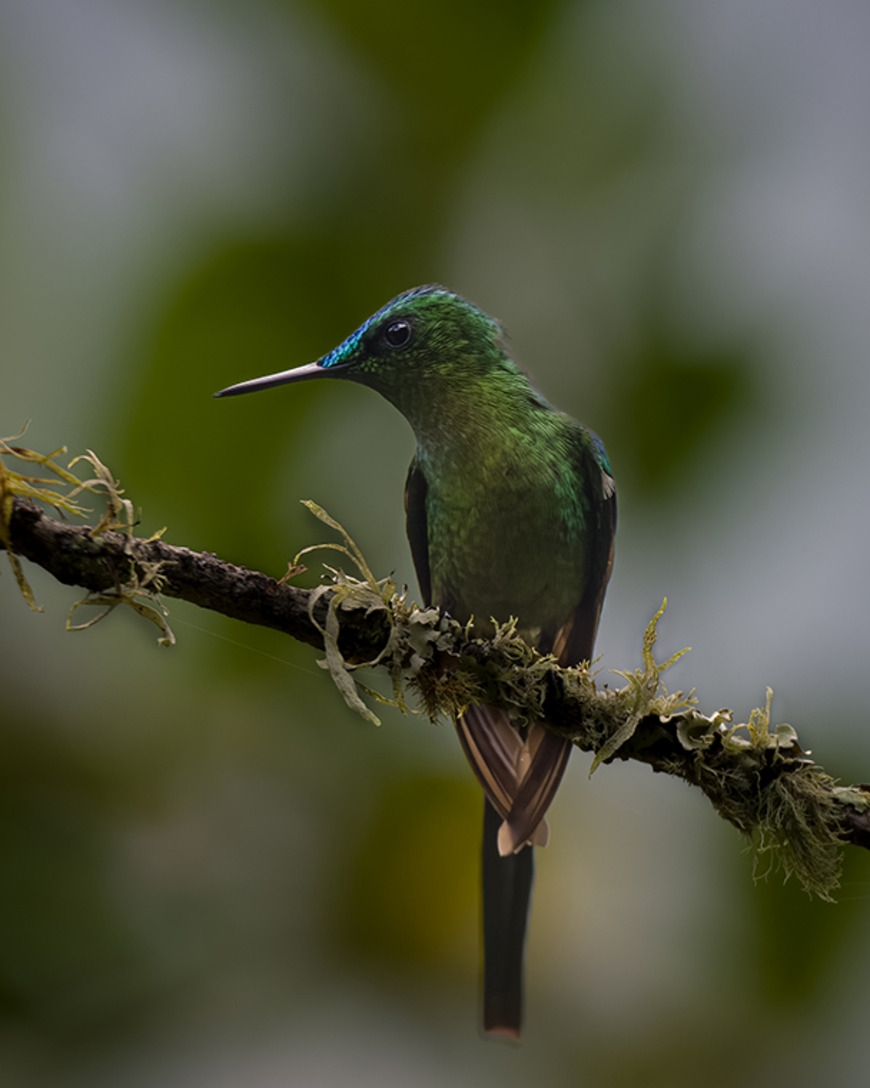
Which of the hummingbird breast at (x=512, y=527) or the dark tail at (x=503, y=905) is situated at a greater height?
the hummingbird breast at (x=512, y=527)

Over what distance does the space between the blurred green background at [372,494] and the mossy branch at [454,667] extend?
81 millimetres

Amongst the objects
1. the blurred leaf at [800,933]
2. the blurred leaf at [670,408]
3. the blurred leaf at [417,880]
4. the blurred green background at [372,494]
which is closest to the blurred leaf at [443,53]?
the blurred green background at [372,494]

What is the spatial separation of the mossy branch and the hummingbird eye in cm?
19

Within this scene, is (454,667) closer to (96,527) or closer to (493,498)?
(493,498)

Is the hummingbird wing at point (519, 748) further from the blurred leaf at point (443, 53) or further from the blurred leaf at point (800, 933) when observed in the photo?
the blurred leaf at point (443, 53)

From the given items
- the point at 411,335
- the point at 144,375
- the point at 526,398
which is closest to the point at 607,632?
the point at 526,398

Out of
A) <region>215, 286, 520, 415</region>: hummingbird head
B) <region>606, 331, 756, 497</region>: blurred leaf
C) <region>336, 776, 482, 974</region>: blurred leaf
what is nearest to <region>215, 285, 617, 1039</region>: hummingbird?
<region>215, 286, 520, 415</region>: hummingbird head

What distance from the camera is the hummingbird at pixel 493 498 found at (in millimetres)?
845

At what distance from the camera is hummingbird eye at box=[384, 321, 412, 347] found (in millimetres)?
842

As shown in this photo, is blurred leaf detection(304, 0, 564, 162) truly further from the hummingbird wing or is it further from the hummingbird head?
the hummingbird wing

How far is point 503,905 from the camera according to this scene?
94 cm

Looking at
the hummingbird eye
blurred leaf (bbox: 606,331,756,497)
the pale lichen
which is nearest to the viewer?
the pale lichen

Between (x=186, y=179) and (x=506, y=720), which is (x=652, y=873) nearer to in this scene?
(x=506, y=720)

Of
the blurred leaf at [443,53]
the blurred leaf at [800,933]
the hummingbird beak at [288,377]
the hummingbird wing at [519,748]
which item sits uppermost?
the blurred leaf at [443,53]
